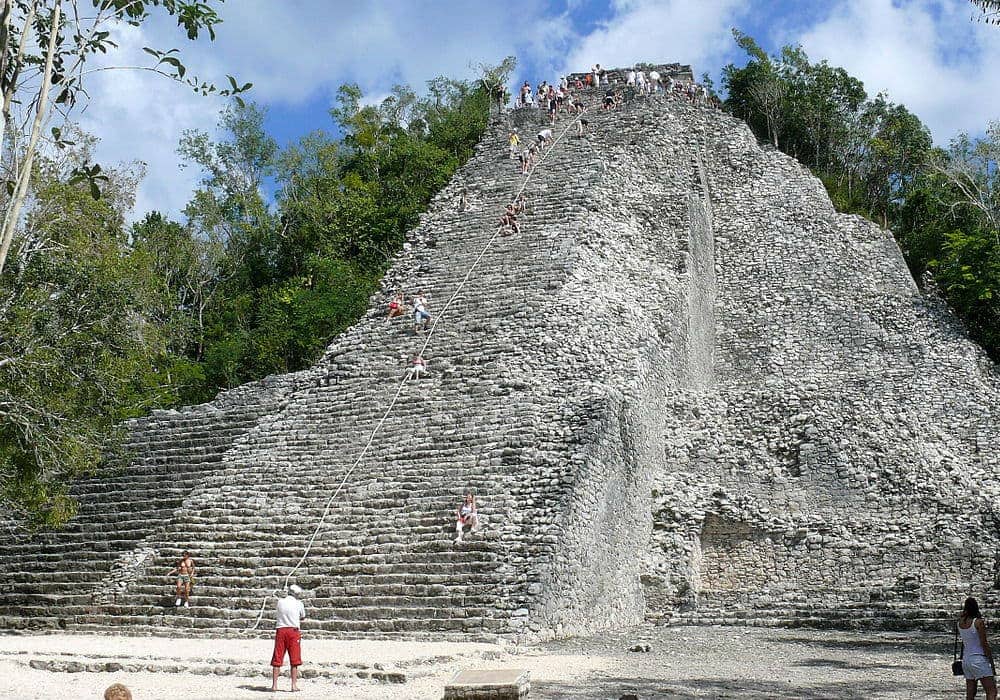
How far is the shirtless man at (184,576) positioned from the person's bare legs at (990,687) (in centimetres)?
811

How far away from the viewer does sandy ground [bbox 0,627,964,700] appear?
705 cm

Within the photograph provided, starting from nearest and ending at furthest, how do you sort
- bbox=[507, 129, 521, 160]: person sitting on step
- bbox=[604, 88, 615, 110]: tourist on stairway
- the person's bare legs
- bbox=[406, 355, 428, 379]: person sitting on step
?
1. the person's bare legs
2. bbox=[406, 355, 428, 379]: person sitting on step
3. bbox=[507, 129, 521, 160]: person sitting on step
4. bbox=[604, 88, 615, 110]: tourist on stairway

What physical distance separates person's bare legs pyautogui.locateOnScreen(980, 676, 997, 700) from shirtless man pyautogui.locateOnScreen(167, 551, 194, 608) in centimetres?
811

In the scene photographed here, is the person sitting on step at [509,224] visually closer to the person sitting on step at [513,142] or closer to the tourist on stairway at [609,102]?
the person sitting on step at [513,142]

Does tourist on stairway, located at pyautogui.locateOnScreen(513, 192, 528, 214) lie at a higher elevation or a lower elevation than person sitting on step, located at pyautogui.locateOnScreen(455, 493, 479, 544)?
higher

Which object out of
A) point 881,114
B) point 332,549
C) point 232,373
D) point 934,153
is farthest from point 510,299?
point 881,114

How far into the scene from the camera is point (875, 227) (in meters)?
20.2

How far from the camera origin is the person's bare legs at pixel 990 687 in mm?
5984

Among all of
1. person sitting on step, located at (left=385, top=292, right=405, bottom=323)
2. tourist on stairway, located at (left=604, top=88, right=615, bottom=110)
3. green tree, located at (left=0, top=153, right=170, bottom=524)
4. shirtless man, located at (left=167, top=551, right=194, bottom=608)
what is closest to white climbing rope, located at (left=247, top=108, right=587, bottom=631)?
person sitting on step, located at (left=385, top=292, right=405, bottom=323)

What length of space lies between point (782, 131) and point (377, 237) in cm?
1255

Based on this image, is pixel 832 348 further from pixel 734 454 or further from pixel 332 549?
pixel 332 549

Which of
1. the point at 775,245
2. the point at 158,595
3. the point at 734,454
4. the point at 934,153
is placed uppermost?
the point at 934,153

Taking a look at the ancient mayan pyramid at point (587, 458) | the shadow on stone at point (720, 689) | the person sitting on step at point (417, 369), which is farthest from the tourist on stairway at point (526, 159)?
the shadow on stone at point (720, 689)

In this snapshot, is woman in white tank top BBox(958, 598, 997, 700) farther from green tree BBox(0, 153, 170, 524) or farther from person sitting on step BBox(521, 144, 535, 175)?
person sitting on step BBox(521, 144, 535, 175)
